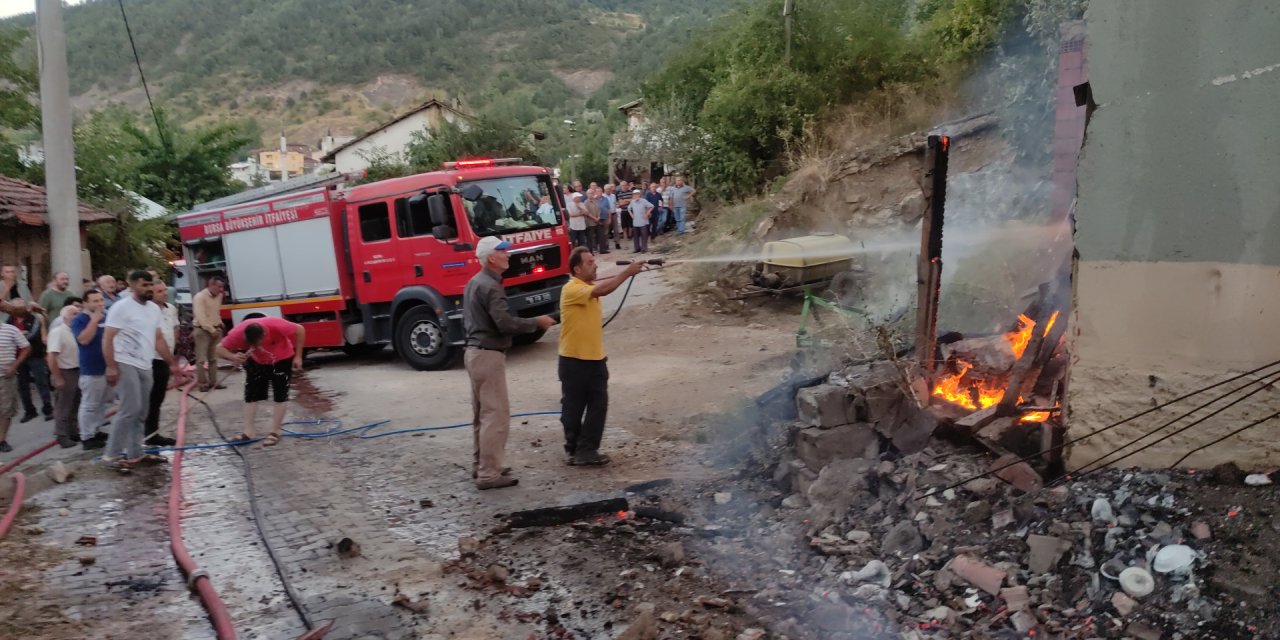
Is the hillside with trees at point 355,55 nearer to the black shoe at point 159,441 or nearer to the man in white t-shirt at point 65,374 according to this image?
the man in white t-shirt at point 65,374

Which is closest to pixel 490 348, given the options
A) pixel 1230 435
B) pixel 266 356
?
pixel 266 356

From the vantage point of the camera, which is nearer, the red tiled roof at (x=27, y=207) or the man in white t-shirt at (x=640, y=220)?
the red tiled roof at (x=27, y=207)

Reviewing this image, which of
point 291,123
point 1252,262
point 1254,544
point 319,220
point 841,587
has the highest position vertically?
point 291,123

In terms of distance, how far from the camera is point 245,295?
13992 millimetres

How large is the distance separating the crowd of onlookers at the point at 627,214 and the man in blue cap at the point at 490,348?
12469 mm

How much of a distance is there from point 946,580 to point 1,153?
1874 centimetres

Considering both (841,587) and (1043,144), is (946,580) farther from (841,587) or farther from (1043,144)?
(1043,144)

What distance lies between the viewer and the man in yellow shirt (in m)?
6.55

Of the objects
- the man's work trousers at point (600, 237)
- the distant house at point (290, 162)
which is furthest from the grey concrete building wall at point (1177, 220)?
the distant house at point (290, 162)

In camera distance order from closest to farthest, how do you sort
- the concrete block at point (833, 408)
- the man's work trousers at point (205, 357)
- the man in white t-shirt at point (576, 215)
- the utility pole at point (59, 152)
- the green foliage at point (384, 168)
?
the concrete block at point (833, 408) → the utility pole at point (59, 152) → the man's work trousers at point (205, 357) → the man in white t-shirt at point (576, 215) → the green foliage at point (384, 168)

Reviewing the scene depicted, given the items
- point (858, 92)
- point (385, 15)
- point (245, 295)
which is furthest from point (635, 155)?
point (385, 15)

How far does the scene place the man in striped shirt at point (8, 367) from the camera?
26.1 feet

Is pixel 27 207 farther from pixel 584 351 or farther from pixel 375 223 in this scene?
pixel 584 351

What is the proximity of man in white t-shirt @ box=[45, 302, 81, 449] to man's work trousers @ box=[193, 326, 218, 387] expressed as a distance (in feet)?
9.32
